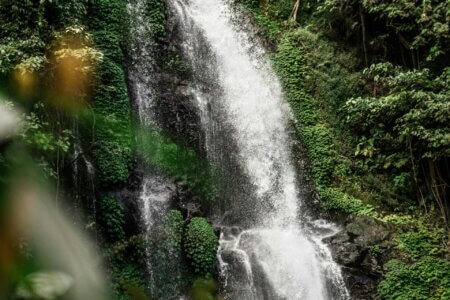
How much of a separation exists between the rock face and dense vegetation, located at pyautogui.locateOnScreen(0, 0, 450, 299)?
0.21 m

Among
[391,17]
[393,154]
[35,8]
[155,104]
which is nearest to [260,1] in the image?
[391,17]

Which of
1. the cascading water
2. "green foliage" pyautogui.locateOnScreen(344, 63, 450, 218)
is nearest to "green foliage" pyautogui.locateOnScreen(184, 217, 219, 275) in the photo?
the cascading water

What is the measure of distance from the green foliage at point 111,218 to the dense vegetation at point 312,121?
0.03 meters

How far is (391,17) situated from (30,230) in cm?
1175

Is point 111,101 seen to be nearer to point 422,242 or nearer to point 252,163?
point 252,163

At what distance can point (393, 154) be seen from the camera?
10.6 m

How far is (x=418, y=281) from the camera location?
8.88 meters

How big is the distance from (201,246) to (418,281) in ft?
14.6

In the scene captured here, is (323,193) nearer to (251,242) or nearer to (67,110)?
(251,242)

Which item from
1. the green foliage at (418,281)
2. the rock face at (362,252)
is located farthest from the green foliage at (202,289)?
the rock face at (362,252)

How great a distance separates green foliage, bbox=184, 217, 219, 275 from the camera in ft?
29.0

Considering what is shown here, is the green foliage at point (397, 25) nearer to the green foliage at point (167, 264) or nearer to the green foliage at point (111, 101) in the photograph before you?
the green foliage at point (111, 101)

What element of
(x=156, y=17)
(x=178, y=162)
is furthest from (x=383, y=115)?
(x=156, y=17)

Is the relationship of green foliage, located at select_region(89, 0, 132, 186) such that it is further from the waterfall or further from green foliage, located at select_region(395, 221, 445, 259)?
green foliage, located at select_region(395, 221, 445, 259)
